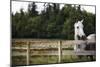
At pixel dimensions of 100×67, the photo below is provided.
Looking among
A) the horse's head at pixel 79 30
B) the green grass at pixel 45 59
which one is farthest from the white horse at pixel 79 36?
the green grass at pixel 45 59

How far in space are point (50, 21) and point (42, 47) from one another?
1.26ft

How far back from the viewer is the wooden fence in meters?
2.62

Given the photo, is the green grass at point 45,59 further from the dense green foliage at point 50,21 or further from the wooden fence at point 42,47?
the dense green foliage at point 50,21

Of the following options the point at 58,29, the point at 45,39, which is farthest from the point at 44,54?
the point at 58,29

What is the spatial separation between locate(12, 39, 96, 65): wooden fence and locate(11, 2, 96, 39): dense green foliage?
0.07m

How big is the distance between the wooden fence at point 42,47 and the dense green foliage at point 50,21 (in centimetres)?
7

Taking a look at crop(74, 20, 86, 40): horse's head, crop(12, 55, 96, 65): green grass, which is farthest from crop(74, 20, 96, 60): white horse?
crop(12, 55, 96, 65): green grass

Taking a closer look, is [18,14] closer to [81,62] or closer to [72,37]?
[72,37]

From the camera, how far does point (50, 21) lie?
2748 mm

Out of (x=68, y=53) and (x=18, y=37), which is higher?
(x=18, y=37)

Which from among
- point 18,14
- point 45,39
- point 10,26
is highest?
point 18,14

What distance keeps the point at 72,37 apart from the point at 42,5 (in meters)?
0.64

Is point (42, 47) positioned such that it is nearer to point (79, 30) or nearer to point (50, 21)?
point (50, 21)

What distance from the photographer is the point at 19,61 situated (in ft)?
8.59
